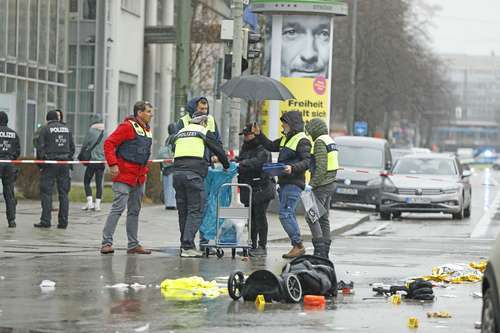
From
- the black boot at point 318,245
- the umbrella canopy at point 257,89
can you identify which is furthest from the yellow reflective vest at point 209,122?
the umbrella canopy at point 257,89

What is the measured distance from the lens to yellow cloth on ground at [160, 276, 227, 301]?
1245 cm

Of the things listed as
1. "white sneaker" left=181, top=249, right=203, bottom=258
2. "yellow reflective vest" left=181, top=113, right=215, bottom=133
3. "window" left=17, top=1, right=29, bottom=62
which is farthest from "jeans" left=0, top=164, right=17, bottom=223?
"window" left=17, top=1, right=29, bottom=62

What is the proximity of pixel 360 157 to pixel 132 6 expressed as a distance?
54.4 ft

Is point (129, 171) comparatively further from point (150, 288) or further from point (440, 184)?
point (440, 184)

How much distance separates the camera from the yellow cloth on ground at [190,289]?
40.9 feet

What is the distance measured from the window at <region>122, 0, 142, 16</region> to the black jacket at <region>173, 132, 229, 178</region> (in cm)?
3065

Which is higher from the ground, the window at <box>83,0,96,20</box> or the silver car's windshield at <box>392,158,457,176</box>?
the window at <box>83,0,96,20</box>

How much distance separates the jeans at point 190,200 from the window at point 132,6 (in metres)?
30.7

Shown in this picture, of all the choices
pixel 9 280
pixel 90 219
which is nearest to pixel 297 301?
pixel 9 280

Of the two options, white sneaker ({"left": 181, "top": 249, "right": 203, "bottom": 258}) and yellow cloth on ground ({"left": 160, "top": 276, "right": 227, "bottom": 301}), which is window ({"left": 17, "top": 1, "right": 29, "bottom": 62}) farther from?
yellow cloth on ground ({"left": 160, "top": 276, "right": 227, "bottom": 301})

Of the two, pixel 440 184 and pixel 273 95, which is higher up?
pixel 273 95

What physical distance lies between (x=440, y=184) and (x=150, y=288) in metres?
18.2

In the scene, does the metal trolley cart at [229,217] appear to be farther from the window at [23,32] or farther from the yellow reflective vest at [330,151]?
the window at [23,32]

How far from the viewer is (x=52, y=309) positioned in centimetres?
1117
